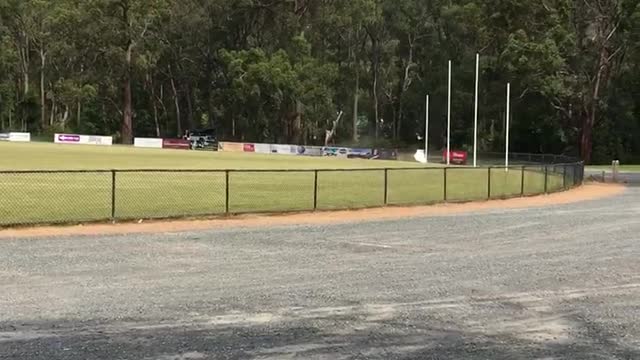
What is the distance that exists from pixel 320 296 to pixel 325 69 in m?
78.3

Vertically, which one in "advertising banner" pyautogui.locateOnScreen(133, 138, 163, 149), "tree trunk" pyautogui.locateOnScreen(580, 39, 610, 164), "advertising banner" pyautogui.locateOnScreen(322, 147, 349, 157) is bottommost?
"advertising banner" pyautogui.locateOnScreen(322, 147, 349, 157)

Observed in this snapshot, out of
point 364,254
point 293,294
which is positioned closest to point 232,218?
point 364,254

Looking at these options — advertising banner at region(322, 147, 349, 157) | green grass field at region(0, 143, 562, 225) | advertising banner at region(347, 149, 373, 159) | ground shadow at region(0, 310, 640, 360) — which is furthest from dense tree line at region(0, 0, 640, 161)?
ground shadow at region(0, 310, 640, 360)

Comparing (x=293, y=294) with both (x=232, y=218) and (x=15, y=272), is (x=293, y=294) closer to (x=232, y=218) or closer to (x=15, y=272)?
(x=15, y=272)

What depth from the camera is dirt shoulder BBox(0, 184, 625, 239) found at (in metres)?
16.3

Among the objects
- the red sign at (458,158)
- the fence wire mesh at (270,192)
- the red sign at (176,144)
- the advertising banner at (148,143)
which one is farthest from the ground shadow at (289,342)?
the advertising banner at (148,143)

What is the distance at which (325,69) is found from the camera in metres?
86.4

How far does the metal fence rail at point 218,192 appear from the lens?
20.1 meters

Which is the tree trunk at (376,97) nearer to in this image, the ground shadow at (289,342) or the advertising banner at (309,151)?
the advertising banner at (309,151)

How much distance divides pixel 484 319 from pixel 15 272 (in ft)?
22.2

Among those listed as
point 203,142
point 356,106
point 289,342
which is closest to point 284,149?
point 203,142

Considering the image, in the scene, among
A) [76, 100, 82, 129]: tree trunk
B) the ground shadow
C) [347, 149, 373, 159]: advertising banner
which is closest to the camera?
the ground shadow

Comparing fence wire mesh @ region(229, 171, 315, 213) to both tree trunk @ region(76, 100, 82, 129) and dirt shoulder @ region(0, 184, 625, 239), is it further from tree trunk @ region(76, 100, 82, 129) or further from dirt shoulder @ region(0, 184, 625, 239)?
tree trunk @ region(76, 100, 82, 129)

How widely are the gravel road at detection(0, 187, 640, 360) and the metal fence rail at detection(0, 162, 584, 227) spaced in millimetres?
4869
